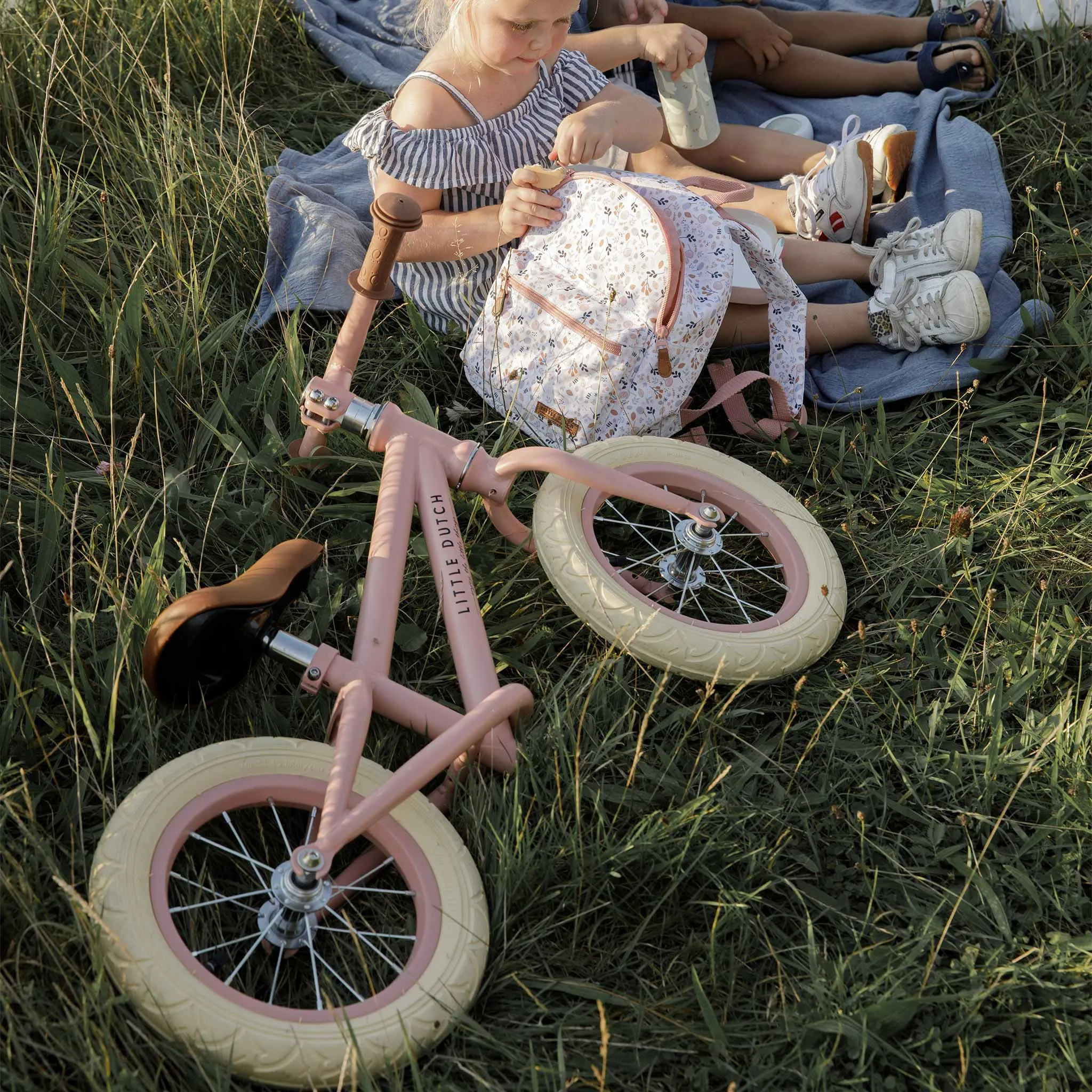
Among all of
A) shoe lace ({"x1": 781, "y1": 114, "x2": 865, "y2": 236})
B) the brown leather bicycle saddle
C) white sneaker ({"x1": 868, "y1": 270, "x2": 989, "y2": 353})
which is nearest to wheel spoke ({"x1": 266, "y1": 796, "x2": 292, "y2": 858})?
the brown leather bicycle saddle

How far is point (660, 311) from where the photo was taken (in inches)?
92.4

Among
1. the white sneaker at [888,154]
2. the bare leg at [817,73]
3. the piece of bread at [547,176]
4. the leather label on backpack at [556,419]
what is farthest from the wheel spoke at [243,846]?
the bare leg at [817,73]

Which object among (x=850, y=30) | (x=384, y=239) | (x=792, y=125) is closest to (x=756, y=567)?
(x=384, y=239)

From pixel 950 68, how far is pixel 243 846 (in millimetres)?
3253

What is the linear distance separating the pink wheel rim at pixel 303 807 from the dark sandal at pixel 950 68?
3.03 m

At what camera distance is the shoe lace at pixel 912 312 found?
2822 millimetres

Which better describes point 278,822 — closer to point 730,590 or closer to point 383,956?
point 383,956

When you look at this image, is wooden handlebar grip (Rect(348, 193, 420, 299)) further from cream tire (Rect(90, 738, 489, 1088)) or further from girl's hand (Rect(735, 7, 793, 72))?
girl's hand (Rect(735, 7, 793, 72))

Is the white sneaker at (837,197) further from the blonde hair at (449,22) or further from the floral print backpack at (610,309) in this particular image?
the blonde hair at (449,22)

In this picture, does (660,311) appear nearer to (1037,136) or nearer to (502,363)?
(502,363)

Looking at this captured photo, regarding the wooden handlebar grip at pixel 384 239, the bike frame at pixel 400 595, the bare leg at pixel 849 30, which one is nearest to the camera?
the bike frame at pixel 400 595

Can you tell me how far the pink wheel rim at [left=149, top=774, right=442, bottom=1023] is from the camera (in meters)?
1.55

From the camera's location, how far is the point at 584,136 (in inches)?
97.2

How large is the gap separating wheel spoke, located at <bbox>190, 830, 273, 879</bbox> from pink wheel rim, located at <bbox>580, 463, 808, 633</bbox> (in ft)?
2.74
